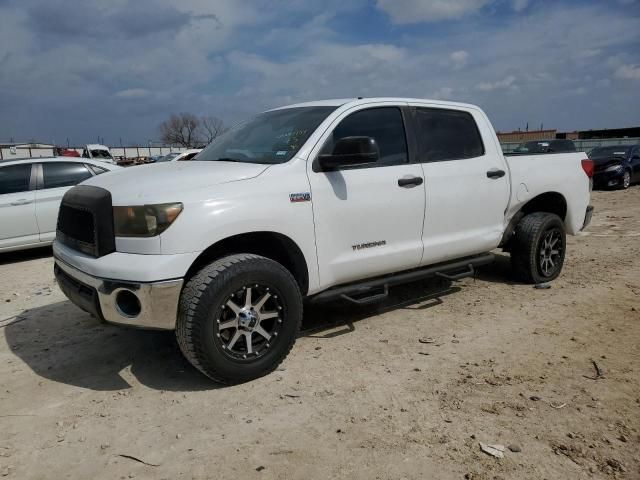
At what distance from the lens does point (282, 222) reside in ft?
11.3

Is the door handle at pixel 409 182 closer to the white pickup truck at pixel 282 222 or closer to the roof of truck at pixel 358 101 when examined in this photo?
the white pickup truck at pixel 282 222

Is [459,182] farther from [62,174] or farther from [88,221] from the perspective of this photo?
[62,174]

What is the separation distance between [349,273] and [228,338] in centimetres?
109

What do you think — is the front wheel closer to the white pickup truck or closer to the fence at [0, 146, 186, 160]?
the white pickup truck

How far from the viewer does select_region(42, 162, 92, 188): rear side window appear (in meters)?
7.97

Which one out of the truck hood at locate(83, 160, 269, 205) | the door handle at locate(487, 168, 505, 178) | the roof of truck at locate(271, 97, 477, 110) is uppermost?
the roof of truck at locate(271, 97, 477, 110)

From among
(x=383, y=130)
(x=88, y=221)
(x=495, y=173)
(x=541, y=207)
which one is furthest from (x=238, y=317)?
(x=541, y=207)

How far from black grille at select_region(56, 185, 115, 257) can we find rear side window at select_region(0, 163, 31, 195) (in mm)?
4773

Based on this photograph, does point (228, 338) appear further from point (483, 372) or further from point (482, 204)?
point (482, 204)

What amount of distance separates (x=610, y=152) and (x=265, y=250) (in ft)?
59.9

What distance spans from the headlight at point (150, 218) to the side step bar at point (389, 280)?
1.29m

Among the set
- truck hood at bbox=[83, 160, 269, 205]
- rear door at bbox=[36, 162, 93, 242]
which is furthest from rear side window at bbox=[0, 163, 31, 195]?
truck hood at bbox=[83, 160, 269, 205]

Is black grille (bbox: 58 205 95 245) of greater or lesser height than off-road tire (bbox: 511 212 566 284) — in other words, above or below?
above

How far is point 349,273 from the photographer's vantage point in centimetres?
391
